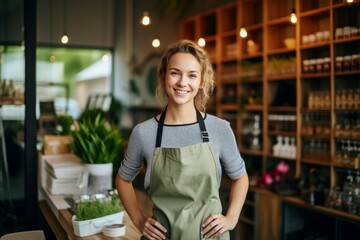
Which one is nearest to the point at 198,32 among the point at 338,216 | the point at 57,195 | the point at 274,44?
the point at 274,44

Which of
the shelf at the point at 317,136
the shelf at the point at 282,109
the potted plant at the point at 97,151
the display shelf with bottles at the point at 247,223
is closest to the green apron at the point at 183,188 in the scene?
the potted plant at the point at 97,151

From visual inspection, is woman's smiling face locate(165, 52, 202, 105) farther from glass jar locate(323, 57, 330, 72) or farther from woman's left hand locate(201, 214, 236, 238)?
glass jar locate(323, 57, 330, 72)

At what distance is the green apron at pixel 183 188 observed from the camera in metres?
1.83

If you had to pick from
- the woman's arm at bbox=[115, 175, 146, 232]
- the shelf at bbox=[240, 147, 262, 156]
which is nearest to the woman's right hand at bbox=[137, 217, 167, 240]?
the woman's arm at bbox=[115, 175, 146, 232]

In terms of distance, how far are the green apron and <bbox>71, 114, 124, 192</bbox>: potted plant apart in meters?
1.39

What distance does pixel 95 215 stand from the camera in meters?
2.56

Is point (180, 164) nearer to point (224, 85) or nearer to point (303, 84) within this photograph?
point (303, 84)

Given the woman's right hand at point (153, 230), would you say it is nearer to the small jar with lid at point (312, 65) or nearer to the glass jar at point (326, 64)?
the glass jar at point (326, 64)

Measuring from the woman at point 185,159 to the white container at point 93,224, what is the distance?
23.5 inches

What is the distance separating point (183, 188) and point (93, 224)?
0.92 m

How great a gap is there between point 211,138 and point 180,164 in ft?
0.59

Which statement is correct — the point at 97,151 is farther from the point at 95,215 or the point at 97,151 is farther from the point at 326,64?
the point at 326,64

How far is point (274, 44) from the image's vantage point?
582cm

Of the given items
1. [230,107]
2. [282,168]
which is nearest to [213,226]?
[282,168]
